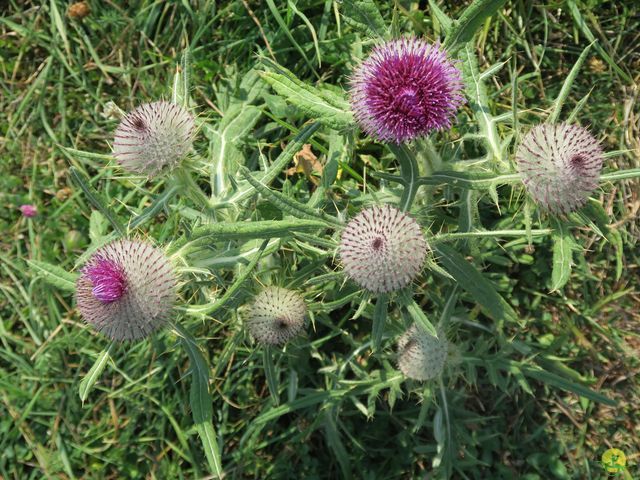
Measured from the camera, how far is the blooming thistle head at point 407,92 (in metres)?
3.01

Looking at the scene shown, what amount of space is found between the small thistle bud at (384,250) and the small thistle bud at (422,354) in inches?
33.6

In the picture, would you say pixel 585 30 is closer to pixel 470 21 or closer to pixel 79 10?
pixel 470 21

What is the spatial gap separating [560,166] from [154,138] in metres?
2.22

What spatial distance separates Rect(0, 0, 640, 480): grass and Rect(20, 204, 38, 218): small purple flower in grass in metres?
0.13

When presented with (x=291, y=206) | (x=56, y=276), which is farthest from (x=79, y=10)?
A: (x=291, y=206)

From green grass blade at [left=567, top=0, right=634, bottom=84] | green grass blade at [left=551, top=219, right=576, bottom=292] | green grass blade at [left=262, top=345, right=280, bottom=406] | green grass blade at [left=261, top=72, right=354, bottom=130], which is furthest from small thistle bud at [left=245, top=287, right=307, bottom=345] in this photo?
green grass blade at [left=567, top=0, right=634, bottom=84]

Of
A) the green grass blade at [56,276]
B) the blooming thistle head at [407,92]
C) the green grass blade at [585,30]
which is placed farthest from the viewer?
the green grass blade at [585,30]

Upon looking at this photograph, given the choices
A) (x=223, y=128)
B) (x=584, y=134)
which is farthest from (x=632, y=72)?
(x=223, y=128)

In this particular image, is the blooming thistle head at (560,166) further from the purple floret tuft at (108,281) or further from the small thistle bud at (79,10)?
the small thistle bud at (79,10)

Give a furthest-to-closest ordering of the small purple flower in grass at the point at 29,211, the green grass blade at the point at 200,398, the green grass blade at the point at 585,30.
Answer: the small purple flower in grass at the point at 29,211 → the green grass blade at the point at 585,30 → the green grass blade at the point at 200,398

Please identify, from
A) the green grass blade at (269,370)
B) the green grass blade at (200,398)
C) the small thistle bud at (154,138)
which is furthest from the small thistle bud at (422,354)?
the small thistle bud at (154,138)

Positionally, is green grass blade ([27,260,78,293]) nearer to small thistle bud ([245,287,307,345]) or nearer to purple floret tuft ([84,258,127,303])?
purple floret tuft ([84,258,127,303])

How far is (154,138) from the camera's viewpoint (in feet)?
11.1

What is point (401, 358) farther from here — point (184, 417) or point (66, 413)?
point (66, 413)
